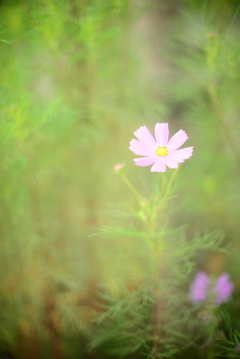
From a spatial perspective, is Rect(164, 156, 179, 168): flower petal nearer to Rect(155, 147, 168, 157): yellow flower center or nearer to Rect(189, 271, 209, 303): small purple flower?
Rect(155, 147, 168, 157): yellow flower center

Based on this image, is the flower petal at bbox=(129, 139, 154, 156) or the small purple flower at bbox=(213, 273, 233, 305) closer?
the flower petal at bbox=(129, 139, 154, 156)

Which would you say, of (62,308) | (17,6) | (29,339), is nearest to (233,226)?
(62,308)

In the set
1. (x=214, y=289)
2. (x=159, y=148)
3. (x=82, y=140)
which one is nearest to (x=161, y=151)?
(x=159, y=148)

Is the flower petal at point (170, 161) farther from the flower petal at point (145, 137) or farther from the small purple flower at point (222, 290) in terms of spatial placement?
the small purple flower at point (222, 290)

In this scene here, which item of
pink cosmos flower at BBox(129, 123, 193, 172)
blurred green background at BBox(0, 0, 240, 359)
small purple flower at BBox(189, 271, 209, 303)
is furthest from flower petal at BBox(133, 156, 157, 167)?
small purple flower at BBox(189, 271, 209, 303)

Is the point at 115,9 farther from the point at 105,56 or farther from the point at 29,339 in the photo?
the point at 29,339

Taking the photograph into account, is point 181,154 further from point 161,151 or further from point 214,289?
point 214,289
